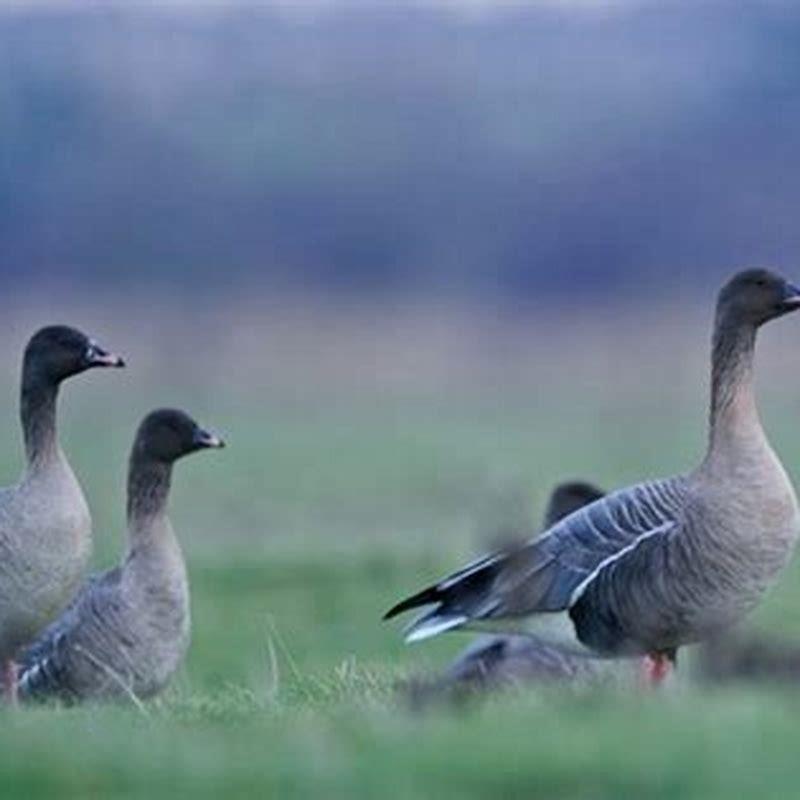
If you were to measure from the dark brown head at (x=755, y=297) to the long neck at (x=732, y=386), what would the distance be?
1.4 inches

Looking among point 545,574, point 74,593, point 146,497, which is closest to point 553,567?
point 545,574

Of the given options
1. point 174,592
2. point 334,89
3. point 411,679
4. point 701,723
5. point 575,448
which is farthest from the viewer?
point 334,89

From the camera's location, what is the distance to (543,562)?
13328 millimetres

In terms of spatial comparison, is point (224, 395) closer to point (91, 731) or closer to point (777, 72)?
point (777, 72)

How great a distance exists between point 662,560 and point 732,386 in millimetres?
951

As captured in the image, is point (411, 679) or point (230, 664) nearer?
point (411, 679)

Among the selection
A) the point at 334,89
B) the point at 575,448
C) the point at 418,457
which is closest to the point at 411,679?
the point at 418,457

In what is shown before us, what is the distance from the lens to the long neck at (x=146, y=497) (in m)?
14.2

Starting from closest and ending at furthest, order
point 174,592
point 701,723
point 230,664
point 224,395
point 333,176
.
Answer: point 701,723
point 174,592
point 230,664
point 224,395
point 333,176

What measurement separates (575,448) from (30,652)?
41.7m

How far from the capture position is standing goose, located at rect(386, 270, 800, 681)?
42.0 feet

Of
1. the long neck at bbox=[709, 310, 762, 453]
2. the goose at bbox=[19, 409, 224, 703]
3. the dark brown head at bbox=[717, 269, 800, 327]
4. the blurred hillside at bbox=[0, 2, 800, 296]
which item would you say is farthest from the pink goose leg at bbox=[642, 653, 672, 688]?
the blurred hillside at bbox=[0, 2, 800, 296]

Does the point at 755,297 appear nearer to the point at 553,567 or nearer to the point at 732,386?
the point at 732,386

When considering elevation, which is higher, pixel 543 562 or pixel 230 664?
pixel 543 562
